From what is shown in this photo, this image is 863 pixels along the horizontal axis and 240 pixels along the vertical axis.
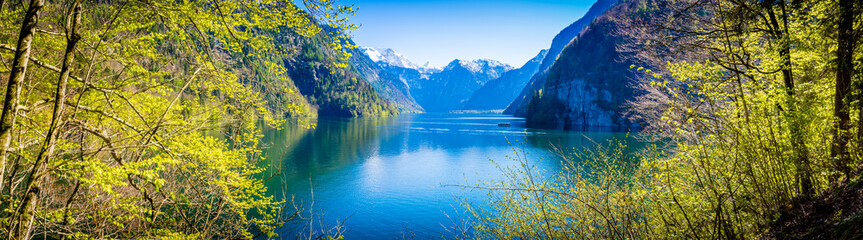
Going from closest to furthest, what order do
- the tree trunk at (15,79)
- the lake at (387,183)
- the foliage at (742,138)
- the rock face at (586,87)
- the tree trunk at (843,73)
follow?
the tree trunk at (15,79)
the foliage at (742,138)
the tree trunk at (843,73)
the lake at (387,183)
the rock face at (586,87)

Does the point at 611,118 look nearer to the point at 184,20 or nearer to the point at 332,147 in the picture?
the point at 332,147

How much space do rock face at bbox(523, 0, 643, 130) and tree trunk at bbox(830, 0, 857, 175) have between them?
336 ft

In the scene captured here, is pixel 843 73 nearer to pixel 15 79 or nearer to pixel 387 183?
pixel 15 79

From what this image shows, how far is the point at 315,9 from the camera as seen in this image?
4758 mm

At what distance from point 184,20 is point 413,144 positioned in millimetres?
50085

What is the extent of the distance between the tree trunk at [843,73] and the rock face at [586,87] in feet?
336

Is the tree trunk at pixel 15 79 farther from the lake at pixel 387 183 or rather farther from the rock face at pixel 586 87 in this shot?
the rock face at pixel 586 87

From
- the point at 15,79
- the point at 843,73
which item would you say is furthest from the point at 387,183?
the point at 15,79

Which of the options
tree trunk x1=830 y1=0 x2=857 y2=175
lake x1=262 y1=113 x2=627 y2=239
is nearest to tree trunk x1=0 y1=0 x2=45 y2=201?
lake x1=262 y1=113 x2=627 y2=239

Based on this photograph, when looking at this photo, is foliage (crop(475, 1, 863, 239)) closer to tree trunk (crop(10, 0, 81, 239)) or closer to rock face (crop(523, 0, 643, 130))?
tree trunk (crop(10, 0, 81, 239))

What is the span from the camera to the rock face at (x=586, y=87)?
114000 millimetres

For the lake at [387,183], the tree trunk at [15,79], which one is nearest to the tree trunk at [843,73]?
the lake at [387,183]

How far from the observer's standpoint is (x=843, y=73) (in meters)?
5.78

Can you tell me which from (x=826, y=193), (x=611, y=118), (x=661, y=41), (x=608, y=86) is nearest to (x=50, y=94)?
(x=661, y=41)
